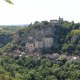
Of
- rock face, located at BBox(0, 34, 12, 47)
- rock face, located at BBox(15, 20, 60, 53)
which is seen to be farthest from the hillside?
rock face, located at BBox(0, 34, 12, 47)

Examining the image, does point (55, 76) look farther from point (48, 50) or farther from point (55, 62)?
point (48, 50)

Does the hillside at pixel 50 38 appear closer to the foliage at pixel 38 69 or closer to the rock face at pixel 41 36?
the rock face at pixel 41 36

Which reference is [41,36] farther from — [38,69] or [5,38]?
[5,38]

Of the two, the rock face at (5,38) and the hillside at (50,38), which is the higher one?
the hillside at (50,38)

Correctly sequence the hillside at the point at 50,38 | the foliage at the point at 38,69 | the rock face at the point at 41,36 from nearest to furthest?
the foliage at the point at 38,69
the hillside at the point at 50,38
the rock face at the point at 41,36

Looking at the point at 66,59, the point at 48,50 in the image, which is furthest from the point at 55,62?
the point at 48,50

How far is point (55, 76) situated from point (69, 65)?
4406 millimetres

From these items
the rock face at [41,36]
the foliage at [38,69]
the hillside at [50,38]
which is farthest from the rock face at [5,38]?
the foliage at [38,69]

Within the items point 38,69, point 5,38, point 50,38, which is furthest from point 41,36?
point 5,38

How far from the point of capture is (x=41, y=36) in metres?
60.9

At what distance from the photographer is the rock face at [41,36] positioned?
59.2 meters

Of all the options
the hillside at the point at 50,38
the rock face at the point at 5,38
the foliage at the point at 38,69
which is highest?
Answer: the hillside at the point at 50,38

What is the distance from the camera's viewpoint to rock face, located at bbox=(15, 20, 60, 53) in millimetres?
59206

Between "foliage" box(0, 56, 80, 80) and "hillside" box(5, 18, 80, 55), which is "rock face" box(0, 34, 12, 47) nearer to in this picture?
"hillside" box(5, 18, 80, 55)
